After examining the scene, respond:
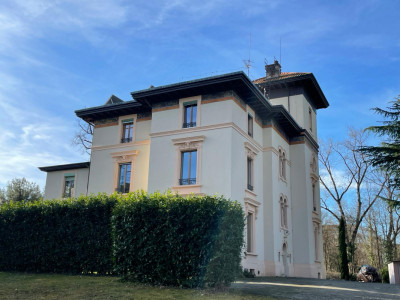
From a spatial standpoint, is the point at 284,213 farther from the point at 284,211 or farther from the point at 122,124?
the point at 122,124

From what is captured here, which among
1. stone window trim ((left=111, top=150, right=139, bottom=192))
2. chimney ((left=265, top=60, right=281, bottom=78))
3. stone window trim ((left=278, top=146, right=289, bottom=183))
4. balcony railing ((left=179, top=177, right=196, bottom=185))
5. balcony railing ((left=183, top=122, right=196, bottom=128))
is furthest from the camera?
chimney ((left=265, top=60, right=281, bottom=78))

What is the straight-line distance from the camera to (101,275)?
14414mm

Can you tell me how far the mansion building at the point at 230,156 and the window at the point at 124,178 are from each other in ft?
0.21

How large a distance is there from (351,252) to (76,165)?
25.7m

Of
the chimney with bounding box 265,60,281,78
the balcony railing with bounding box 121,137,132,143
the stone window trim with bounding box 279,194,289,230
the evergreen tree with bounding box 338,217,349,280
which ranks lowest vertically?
the evergreen tree with bounding box 338,217,349,280

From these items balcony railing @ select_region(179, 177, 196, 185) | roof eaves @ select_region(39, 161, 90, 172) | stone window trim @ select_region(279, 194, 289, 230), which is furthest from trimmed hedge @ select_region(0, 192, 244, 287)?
stone window trim @ select_region(279, 194, 289, 230)

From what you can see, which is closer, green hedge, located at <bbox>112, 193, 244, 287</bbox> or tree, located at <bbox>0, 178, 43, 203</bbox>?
green hedge, located at <bbox>112, 193, 244, 287</bbox>

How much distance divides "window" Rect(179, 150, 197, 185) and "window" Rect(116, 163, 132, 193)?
14.8ft

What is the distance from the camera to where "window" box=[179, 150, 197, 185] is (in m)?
21.7

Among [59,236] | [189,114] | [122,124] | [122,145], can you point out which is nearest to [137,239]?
[59,236]

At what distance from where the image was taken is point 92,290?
36.7 feet

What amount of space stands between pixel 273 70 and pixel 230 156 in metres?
14.6

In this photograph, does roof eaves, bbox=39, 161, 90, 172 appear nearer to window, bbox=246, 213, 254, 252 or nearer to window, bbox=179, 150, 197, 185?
window, bbox=179, 150, 197, 185

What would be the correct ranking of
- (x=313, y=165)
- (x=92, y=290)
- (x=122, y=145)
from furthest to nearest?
(x=313, y=165)
(x=122, y=145)
(x=92, y=290)
